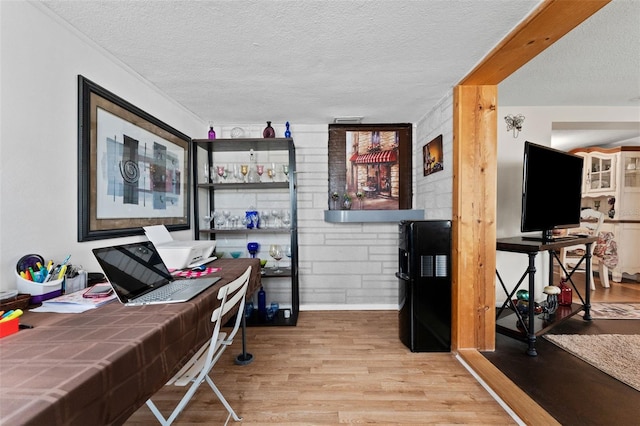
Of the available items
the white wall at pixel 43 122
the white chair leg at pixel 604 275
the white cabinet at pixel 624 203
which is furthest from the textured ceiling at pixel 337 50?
the white chair leg at pixel 604 275

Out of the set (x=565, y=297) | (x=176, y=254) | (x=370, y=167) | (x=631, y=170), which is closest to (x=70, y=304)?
(x=176, y=254)

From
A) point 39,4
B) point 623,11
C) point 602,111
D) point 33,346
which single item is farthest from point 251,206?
point 602,111

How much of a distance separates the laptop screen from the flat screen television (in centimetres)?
272

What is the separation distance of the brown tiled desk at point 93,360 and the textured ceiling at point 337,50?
1482 millimetres

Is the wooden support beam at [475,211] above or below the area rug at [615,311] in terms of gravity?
above

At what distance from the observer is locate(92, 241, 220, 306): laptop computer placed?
127cm

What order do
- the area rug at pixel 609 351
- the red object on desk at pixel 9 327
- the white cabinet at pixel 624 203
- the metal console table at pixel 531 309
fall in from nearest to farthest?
the red object on desk at pixel 9 327 → the area rug at pixel 609 351 → the metal console table at pixel 531 309 → the white cabinet at pixel 624 203

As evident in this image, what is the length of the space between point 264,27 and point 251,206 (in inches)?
79.0

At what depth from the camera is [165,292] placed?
1399mm

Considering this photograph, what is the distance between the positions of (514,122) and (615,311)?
241 cm

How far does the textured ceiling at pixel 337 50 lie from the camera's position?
4.55 ft

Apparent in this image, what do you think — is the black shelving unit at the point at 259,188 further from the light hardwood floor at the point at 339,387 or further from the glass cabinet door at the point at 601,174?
the glass cabinet door at the point at 601,174

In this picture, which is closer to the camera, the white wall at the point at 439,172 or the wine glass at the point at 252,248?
the white wall at the point at 439,172

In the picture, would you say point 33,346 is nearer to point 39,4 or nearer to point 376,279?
point 39,4
